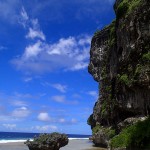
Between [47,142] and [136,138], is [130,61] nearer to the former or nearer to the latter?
[136,138]

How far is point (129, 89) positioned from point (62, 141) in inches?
410

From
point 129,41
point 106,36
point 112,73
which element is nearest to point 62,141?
point 129,41

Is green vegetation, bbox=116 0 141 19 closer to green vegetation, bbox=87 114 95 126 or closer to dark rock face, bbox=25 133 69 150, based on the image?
dark rock face, bbox=25 133 69 150

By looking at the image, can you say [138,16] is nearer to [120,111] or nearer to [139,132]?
[120,111]

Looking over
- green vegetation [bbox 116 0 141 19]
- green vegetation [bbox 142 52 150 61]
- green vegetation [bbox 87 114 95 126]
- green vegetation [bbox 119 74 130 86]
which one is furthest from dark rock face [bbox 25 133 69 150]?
green vegetation [bbox 87 114 95 126]

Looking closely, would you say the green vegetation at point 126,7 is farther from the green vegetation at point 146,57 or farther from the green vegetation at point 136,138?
the green vegetation at point 136,138

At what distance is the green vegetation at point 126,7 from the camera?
1398 inches

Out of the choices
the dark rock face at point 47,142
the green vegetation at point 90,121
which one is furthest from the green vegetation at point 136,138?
the green vegetation at point 90,121

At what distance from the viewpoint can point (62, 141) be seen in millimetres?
26453

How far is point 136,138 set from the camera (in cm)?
2314

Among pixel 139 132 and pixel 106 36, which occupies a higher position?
pixel 106 36

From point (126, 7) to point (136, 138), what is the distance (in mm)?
18767

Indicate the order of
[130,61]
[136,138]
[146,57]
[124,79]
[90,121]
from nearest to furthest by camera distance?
[136,138], [146,57], [130,61], [124,79], [90,121]

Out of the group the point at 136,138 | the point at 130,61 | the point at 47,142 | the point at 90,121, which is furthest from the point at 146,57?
the point at 90,121
